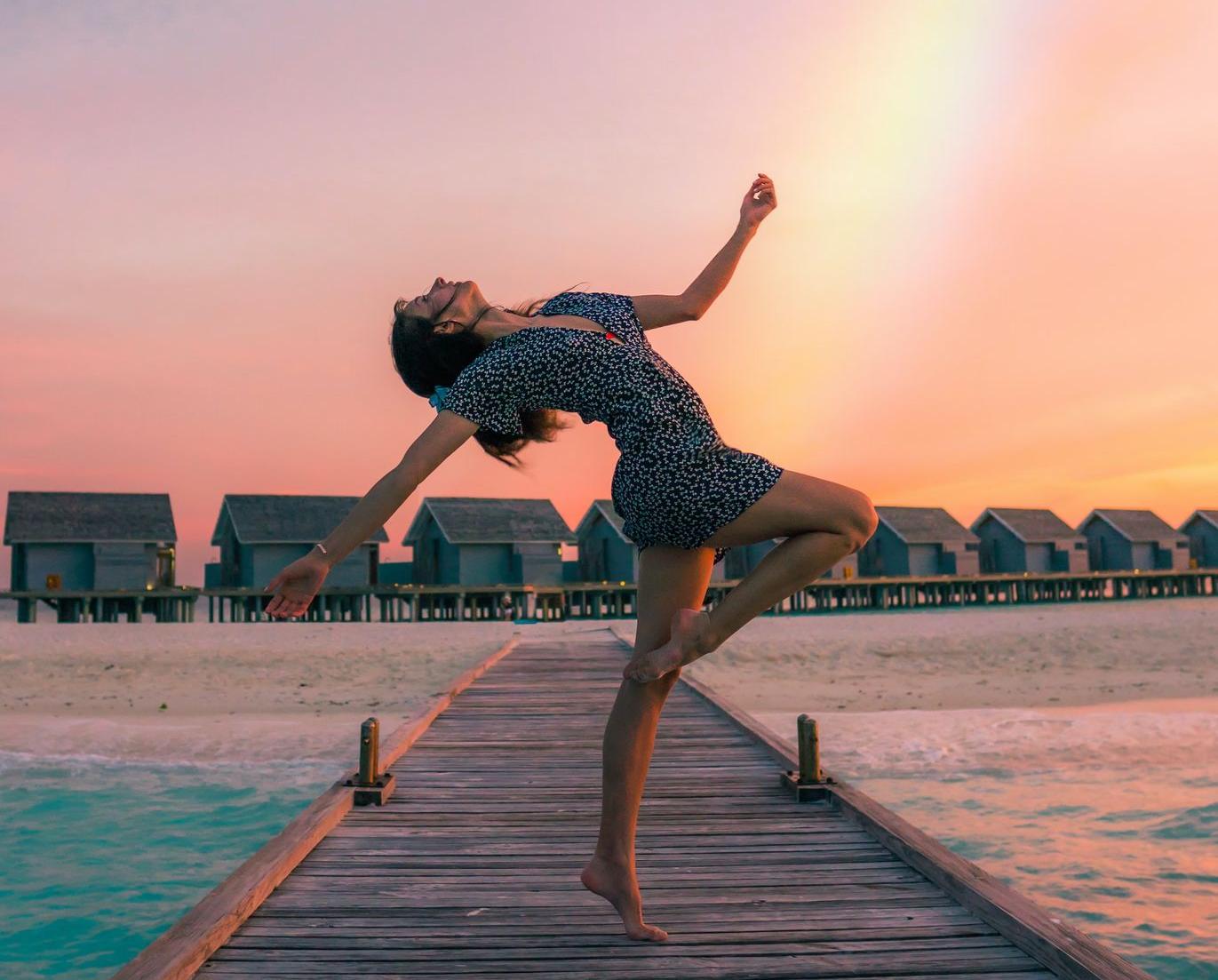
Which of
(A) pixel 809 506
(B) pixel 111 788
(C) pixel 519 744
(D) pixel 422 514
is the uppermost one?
(D) pixel 422 514

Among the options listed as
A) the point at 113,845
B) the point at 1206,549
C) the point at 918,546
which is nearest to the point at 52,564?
the point at 113,845

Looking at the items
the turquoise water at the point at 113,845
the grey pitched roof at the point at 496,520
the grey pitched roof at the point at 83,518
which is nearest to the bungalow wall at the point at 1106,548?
the grey pitched roof at the point at 496,520

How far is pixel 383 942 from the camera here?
2.93 metres

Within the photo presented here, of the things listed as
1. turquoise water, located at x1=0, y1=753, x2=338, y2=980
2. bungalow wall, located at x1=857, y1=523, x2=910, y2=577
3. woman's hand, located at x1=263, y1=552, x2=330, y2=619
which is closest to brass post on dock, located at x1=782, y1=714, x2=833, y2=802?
woman's hand, located at x1=263, y1=552, x2=330, y2=619

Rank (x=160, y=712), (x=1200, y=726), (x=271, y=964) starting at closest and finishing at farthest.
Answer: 1. (x=271, y=964)
2. (x=1200, y=726)
3. (x=160, y=712)

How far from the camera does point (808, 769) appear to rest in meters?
5.14

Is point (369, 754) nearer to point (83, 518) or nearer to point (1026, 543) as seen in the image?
point (83, 518)

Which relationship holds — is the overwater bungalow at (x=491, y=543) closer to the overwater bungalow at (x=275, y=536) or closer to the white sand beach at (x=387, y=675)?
the overwater bungalow at (x=275, y=536)

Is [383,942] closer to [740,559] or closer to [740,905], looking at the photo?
[740,905]

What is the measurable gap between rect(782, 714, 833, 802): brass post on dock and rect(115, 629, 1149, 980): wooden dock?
0.07m

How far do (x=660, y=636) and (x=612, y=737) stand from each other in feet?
1.12

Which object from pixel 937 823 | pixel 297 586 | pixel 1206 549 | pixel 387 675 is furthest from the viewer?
pixel 1206 549

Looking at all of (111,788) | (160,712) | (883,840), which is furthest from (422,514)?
(883,840)

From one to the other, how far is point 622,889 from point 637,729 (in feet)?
1.59
